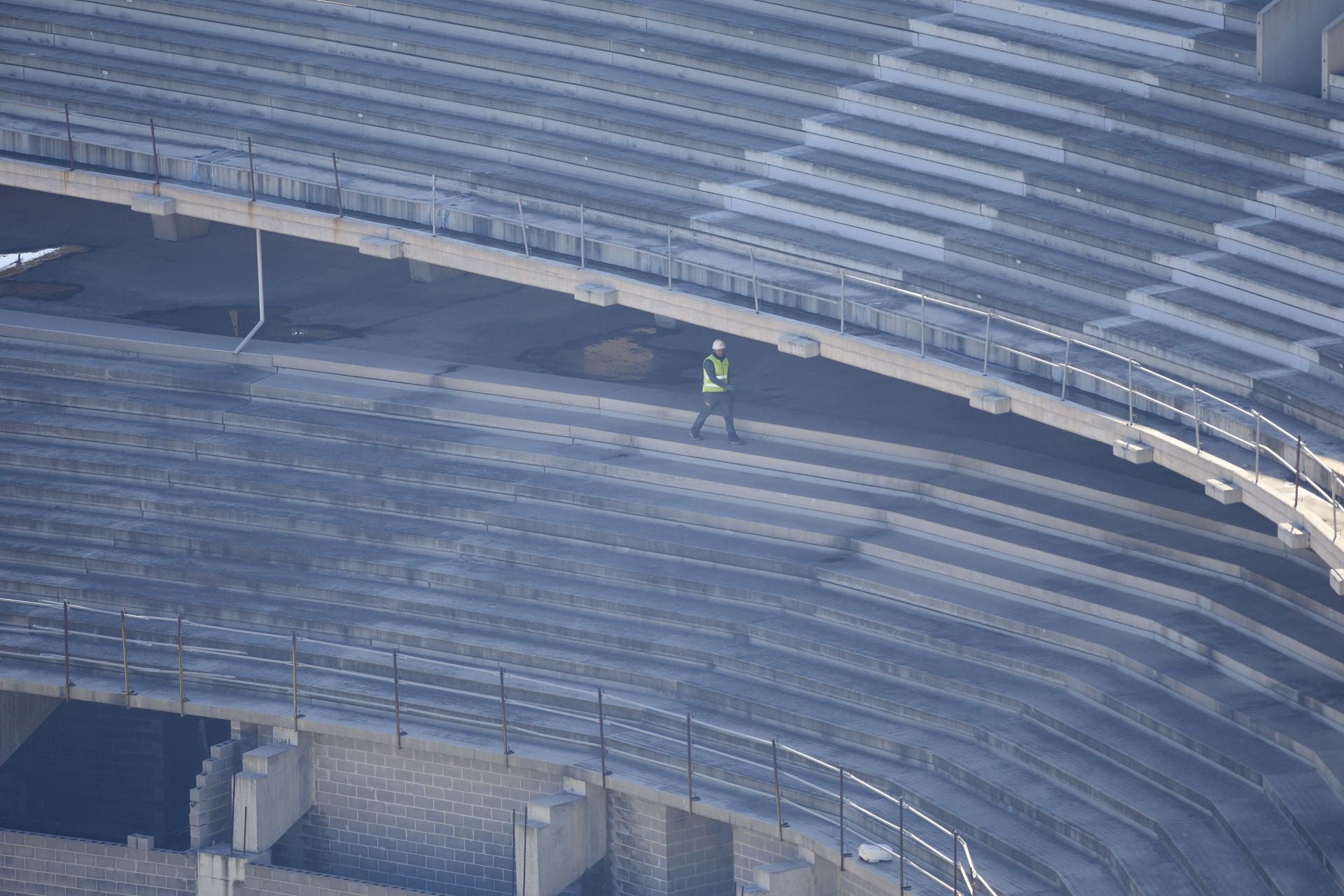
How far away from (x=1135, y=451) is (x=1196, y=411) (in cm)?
83

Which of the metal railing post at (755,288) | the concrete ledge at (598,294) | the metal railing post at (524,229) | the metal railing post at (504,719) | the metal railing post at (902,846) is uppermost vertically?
the metal railing post at (755,288)

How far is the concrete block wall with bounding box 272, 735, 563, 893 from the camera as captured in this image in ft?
86.5

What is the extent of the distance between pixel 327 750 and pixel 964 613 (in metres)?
7.29

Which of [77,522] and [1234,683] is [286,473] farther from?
[1234,683]

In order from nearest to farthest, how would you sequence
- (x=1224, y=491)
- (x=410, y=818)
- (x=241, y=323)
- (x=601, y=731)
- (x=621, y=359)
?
(x=1224, y=491) → (x=601, y=731) → (x=410, y=818) → (x=621, y=359) → (x=241, y=323)

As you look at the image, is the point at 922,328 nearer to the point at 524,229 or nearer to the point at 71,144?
the point at 524,229

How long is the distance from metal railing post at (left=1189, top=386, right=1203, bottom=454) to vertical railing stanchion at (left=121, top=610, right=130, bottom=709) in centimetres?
1195

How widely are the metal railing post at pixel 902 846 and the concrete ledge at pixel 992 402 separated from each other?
15.0ft

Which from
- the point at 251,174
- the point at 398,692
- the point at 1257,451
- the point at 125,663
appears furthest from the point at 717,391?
the point at 1257,451

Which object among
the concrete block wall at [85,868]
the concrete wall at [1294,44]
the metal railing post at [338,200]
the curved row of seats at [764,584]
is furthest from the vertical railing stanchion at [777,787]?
the concrete wall at [1294,44]

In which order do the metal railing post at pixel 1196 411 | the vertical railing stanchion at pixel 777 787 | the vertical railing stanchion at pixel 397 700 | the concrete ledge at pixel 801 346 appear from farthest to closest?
the concrete ledge at pixel 801 346 < the vertical railing stanchion at pixel 397 700 < the vertical railing stanchion at pixel 777 787 < the metal railing post at pixel 1196 411

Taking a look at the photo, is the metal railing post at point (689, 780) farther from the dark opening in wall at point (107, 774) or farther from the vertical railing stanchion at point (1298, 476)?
the dark opening in wall at point (107, 774)

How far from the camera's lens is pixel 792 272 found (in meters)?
29.2

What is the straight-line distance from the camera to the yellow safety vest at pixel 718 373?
2881cm
